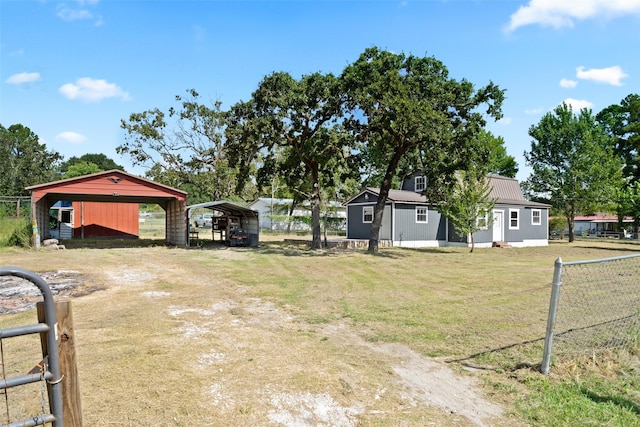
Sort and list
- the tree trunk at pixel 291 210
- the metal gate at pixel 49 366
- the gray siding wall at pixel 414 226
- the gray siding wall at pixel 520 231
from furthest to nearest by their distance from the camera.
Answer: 1. the tree trunk at pixel 291 210
2. the gray siding wall at pixel 520 231
3. the gray siding wall at pixel 414 226
4. the metal gate at pixel 49 366

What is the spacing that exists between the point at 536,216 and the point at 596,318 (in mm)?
23402

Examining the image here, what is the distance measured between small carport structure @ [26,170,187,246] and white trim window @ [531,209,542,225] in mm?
22573

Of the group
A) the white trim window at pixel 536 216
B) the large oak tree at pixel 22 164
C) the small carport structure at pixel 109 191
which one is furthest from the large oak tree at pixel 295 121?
the large oak tree at pixel 22 164

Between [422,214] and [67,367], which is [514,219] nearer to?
[422,214]

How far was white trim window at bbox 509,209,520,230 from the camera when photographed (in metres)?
25.9

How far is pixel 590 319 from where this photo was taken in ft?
21.2

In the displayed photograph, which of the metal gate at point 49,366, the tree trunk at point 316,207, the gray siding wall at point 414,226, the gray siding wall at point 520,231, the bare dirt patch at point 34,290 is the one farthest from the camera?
the gray siding wall at point 520,231

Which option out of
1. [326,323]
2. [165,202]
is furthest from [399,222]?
[326,323]

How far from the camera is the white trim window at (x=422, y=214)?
24812mm

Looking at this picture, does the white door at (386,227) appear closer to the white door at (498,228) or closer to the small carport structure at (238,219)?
the white door at (498,228)

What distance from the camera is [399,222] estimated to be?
24.0 meters

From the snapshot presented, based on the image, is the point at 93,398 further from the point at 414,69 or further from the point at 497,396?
the point at 414,69

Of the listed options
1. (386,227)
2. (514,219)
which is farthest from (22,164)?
(514,219)

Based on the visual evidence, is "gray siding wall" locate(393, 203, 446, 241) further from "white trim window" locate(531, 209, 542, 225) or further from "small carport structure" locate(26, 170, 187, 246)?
"small carport structure" locate(26, 170, 187, 246)
